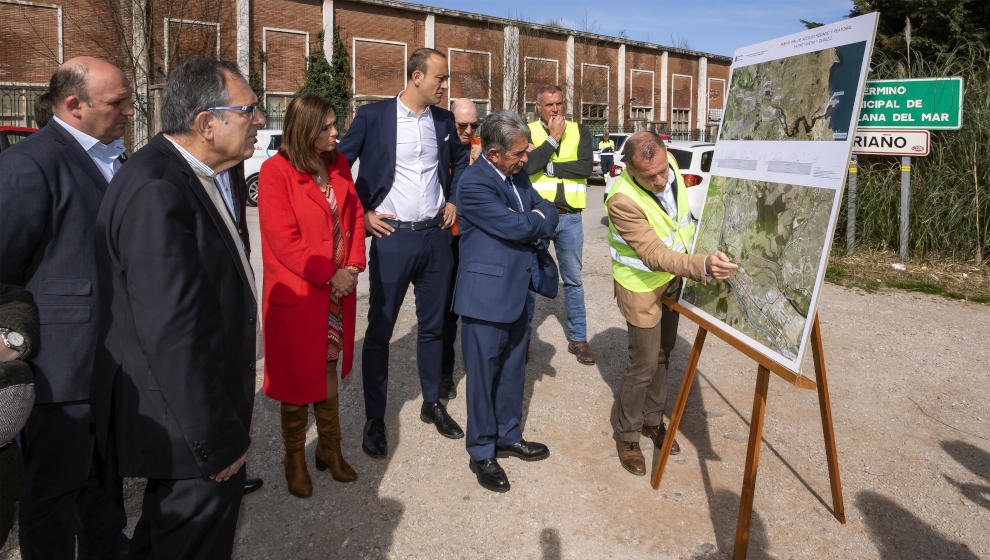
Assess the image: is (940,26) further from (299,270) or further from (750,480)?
(299,270)

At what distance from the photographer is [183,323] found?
1857 mm

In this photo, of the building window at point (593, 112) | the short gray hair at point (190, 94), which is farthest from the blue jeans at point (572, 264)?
the building window at point (593, 112)

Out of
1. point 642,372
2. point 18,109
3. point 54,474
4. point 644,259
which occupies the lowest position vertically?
point 54,474

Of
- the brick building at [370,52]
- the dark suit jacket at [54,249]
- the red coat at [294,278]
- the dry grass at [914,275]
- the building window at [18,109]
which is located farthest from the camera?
the brick building at [370,52]

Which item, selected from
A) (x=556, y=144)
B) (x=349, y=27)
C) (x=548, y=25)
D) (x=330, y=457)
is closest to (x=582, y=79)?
(x=548, y=25)

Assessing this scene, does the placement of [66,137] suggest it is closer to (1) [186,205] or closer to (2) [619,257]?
(1) [186,205]

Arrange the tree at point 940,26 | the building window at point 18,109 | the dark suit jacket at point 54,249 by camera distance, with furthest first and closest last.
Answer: the building window at point 18,109, the tree at point 940,26, the dark suit jacket at point 54,249

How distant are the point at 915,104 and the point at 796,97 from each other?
22.7 feet

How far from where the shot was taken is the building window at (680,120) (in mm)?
42719

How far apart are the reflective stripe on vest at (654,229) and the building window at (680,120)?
40.6 metres

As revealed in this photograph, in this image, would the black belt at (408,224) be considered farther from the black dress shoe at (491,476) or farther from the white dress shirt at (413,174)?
the black dress shoe at (491,476)

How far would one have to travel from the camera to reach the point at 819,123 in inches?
108

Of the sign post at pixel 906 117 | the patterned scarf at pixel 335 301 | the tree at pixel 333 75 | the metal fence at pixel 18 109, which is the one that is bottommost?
the patterned scarf at pixel 335 301

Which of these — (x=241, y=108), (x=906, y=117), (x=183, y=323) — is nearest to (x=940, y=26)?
(x=906, y=117)
